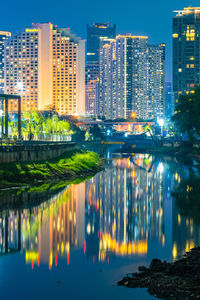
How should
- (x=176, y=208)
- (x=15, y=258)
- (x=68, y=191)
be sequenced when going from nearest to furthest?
1. (x=15, y=258)
2. (x=176, y=208)
3. (x=68, y=191)

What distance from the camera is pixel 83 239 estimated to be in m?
29.4

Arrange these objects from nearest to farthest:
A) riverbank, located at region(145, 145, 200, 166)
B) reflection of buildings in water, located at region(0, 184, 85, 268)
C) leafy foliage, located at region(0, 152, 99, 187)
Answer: reflection of buildings in water, located at region(0, 184, 85, 268) → leafy foliage, located at region(0, 152, 99, 187) → riverbank, located at region(145, 145, 200, 166)

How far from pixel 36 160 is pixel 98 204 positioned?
16.8 metres

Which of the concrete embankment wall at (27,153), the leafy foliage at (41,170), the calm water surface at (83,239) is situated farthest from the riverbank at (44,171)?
the calm water surface at (83,239)

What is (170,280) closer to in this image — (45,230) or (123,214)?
(45,230)

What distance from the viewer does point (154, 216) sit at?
122 ft

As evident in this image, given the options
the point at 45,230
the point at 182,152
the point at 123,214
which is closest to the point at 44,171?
the point at 123,214

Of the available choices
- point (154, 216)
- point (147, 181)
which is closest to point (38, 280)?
point (154, 216)

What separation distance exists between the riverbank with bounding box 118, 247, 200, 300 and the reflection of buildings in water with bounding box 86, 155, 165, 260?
4766 mm

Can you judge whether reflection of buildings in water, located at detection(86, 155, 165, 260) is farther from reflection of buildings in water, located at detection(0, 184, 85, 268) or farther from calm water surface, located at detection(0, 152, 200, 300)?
reflection of buildings in water, located at detection(0, 184, 85, 268)

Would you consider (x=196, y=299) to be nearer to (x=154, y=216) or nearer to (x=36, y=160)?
(x=154, y=216)

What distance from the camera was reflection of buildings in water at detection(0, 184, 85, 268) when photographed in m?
26.3

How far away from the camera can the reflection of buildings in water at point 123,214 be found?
1109 inches

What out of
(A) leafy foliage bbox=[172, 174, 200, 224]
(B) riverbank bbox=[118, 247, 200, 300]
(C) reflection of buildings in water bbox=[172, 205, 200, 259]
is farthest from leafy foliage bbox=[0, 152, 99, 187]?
(B) riverbank bbox=[118, 247, 200, 300]
